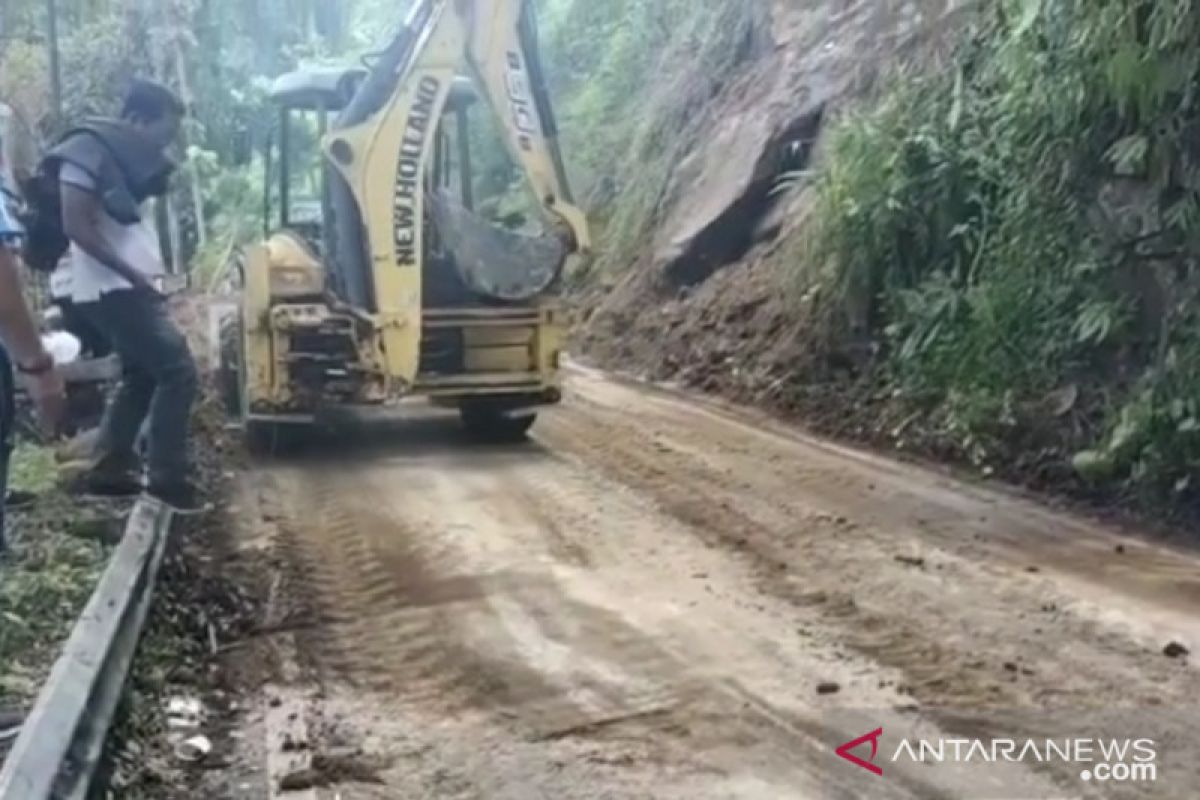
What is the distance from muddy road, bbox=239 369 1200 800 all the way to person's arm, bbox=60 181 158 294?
148 cm

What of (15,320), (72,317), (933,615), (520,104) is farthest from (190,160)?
(933,615)

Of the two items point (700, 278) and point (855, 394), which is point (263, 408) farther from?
point (700, 278)

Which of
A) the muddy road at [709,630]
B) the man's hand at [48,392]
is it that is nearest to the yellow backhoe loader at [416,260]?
the muddy road at [709,630]

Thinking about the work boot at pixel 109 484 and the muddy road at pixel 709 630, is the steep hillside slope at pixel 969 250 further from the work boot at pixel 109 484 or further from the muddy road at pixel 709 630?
the work boot at pixel 109 484

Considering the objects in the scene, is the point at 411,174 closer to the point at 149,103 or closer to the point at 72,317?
→ the point at 72,317

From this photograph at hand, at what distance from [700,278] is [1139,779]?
1217 cm

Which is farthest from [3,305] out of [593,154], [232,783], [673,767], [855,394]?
[593,154]

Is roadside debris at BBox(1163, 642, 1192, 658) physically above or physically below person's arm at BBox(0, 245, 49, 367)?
below

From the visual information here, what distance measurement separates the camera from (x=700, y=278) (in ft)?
53.5

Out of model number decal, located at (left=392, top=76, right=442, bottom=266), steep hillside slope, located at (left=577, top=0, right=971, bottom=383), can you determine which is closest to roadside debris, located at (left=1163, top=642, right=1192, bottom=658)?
model number decal, located at (left=392, top=76, right=442, bottom=266)

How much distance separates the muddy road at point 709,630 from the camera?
14.9ft

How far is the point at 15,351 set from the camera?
5.35 meters

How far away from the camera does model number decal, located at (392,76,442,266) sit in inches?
408

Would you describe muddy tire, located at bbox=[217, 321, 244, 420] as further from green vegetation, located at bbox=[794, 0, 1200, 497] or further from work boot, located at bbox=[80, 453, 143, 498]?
green vegetation, located at bbox=[794, 0, 1200, 497]
